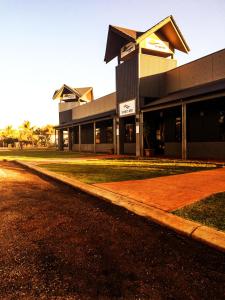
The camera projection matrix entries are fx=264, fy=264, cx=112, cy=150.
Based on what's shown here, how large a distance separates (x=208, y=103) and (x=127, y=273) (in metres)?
14.3

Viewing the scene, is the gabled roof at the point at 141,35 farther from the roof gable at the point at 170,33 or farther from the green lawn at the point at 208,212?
the green lawn at the point at 208,212

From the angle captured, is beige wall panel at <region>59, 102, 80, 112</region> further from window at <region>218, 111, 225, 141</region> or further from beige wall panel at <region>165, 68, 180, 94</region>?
window at <region>218, 111, 225, 141</region>

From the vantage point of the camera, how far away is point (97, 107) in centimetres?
3053

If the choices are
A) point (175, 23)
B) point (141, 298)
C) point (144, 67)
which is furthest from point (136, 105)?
point (141, 298)

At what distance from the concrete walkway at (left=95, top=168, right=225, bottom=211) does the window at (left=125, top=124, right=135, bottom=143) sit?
577 inches

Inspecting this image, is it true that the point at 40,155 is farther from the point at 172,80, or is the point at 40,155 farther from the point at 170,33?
the point at 170,33

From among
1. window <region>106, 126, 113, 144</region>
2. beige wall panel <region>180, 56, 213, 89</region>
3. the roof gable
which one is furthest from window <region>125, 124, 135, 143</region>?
the roof gable

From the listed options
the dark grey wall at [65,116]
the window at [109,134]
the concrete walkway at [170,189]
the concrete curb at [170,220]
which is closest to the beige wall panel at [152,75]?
the window at [109,134]

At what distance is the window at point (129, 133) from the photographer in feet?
76.1

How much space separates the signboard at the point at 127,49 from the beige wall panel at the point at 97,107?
5.30 meters

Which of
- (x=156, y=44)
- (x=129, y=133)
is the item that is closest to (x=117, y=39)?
(x=156, y=44)

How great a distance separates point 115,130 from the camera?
2242cm

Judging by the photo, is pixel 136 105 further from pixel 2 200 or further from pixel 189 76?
pixel 2 200

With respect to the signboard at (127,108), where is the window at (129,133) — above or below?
below
